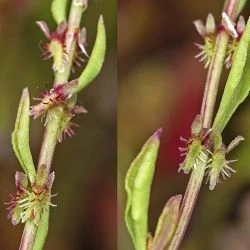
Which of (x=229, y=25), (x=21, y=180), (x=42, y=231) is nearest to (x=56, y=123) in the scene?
(x=21, y=180)

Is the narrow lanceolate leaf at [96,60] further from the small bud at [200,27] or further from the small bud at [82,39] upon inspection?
the small bud at [200,27]

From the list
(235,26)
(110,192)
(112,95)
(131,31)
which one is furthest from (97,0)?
(110,192)

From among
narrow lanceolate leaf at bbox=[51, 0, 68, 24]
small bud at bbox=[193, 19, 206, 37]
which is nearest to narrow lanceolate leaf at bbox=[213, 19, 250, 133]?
small bud at bbox=[193, 19, 206, 37]

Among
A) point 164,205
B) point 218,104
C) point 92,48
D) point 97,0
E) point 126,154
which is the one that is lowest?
point 164,205

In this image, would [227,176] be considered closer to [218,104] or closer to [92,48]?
[218,104]

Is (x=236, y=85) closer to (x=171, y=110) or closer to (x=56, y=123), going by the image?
(x=171, y=110)

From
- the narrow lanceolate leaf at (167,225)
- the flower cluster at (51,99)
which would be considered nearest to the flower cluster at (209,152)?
the narrow lanceolate leaf at (167,225)
